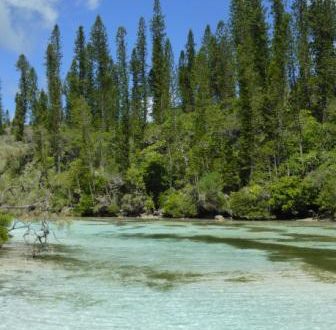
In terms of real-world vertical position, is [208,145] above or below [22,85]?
below

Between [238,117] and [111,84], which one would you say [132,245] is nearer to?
[238,117]

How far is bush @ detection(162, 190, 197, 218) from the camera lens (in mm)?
→ 57719

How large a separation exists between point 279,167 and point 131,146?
83.9ft

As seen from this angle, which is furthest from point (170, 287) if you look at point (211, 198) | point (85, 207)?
point (85, 207)

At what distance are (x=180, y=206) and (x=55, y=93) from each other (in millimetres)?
38670

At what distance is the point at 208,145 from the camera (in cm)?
6575

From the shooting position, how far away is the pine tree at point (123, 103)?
72.2 metres

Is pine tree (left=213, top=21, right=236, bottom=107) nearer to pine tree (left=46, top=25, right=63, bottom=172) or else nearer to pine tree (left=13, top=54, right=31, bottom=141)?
pine tree (left=46, top=25, right=63, bottom=172)

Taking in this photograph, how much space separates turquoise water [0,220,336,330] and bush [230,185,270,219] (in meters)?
25.7

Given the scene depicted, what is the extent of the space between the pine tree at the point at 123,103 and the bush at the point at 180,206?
12.7 meters

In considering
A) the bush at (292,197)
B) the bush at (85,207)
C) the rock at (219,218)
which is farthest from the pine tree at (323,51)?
the bush at (85,207)

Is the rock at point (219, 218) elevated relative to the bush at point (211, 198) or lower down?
lower down

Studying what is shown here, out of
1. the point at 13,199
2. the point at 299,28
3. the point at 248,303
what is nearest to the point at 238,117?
the point at 299,28

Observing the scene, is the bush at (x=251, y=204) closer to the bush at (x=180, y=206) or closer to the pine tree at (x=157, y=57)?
the bush at (x=180, y=206)
